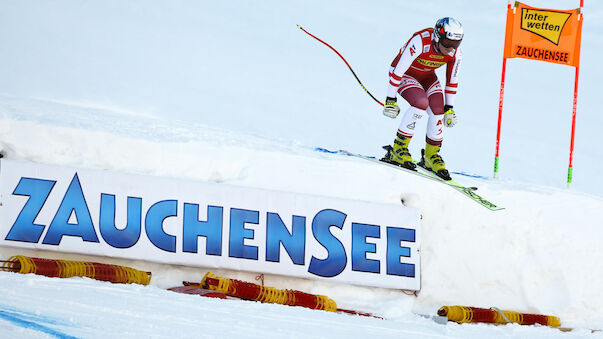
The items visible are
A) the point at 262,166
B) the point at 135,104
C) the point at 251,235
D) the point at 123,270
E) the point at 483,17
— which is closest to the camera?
the point at 123,270

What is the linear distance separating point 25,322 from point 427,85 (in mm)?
4716

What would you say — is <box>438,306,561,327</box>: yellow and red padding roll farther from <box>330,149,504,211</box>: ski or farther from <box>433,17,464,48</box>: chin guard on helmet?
<box>433,17,464,48</box>: chin guard on helmet

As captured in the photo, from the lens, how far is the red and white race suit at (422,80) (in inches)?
296

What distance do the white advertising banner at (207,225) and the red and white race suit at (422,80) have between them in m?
1.11

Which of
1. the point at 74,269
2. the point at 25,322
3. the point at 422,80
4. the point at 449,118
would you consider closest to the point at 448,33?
the point at 422,80

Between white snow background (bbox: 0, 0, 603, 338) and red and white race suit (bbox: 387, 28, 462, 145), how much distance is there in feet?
1.96

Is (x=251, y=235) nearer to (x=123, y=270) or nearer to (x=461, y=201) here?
(x=123, y=270)

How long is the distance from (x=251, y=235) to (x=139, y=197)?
96cm

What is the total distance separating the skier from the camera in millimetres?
7400

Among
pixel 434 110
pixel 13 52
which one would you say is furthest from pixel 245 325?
pixel 13 52

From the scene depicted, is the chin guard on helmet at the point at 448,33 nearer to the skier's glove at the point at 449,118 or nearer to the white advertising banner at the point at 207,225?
the skier's glove at the point at 449,118

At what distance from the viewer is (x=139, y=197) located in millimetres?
6516

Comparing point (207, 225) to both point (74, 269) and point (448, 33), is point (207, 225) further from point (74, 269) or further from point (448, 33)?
point (448, 33)

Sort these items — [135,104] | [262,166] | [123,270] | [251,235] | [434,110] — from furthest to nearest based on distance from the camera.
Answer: [135,104] → [434,110] → [262,166] → [251,235] → [123,270]
